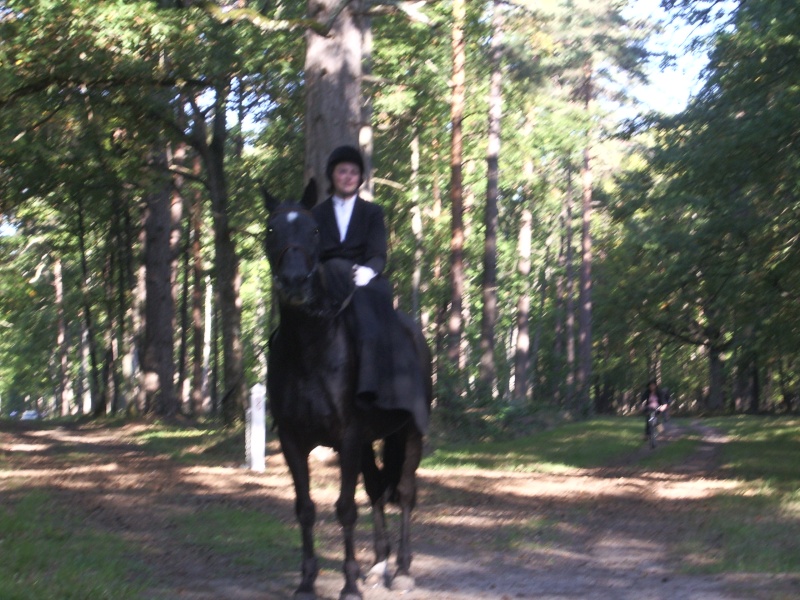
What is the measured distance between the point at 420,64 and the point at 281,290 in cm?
2365

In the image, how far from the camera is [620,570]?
11.1 meters

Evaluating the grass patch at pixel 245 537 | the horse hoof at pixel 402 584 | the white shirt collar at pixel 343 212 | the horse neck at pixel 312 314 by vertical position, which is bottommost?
the horse hoof at pixel 402 584

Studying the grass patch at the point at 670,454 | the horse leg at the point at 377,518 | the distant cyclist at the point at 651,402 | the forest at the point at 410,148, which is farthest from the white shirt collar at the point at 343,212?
the distant cyclist at the point at 651,402

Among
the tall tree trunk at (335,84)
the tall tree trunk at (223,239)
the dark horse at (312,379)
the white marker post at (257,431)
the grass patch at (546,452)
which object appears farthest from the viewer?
the tall tree trunk at (223,239)

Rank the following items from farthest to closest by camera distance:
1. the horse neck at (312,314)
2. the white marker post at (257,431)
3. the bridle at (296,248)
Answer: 1. the white marker post at (257,431)
2. the horse neck at (312,314)
3. the bridle at (296,248)

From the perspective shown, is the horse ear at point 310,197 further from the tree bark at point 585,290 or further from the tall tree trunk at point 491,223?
the tree bark at point 585,290

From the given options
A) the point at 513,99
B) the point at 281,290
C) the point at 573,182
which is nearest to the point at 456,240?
the point at 513,99

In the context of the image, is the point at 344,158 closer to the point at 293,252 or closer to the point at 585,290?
the point at 293,252

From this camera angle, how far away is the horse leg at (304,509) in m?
8.74

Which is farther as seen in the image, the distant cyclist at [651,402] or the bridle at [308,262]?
the distant cyclist at [651,402]

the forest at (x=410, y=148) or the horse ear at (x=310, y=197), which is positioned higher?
the forest at (x=410, y=148)

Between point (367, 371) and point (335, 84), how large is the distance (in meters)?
9.43

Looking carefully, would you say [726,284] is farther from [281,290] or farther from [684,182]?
Answer: [281,290]

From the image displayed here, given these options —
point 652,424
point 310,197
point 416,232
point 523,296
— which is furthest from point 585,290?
point 310,197
